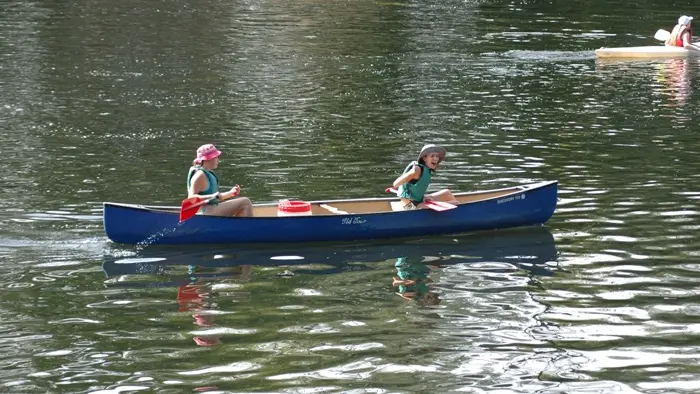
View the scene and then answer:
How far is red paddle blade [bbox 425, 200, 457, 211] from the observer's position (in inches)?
765

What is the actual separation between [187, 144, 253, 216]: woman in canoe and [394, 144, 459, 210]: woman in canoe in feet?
8.60

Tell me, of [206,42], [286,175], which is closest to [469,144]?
[286,175]

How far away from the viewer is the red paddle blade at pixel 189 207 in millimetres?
A: 18438

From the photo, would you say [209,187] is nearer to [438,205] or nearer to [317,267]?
[317,267]

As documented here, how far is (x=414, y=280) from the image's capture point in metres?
17.2

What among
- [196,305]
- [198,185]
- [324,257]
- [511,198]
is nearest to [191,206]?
[198,185]

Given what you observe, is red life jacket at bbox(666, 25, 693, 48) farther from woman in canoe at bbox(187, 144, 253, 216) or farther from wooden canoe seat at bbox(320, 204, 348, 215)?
woman in canoe at bbox(187, 144, 253, 216)

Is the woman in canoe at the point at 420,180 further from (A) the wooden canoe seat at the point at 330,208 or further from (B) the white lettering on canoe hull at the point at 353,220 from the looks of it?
(A) the wooden canoe seat at the point at 330,208

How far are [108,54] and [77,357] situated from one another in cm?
3223

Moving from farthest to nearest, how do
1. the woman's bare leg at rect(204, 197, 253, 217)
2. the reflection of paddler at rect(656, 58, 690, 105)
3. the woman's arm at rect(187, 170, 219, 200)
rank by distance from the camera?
the reflection of paddler at rect(656, 58, 690, 105) → the woman's bare leg at rect(204, 197, 253, 217) → the woman's arm at rect(187, 170, 219, 200)

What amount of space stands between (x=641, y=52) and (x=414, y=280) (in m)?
28.9

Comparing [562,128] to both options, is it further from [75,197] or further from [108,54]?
[108,54]

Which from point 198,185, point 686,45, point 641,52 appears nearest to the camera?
point 198,185

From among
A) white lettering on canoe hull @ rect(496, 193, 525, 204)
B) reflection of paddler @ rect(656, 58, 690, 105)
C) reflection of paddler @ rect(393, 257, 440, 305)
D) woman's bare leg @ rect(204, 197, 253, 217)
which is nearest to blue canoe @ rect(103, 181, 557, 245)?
white lettering on canoe hull @ rect(496, 193, 525, 204)
